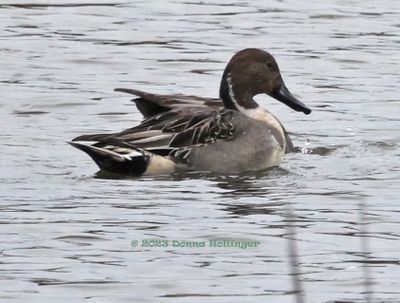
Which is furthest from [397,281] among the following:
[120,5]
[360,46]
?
[120,5]

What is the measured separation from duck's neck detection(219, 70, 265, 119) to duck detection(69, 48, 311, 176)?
0.04ft

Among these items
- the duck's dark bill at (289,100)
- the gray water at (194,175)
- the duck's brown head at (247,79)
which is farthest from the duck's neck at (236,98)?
the gray water at (194,175)

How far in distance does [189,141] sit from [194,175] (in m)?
0.24

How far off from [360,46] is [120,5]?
3.17 m

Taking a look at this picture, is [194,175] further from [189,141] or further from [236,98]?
[236,98]

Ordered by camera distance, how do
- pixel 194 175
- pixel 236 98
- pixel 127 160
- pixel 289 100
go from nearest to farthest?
pixel 127 160 → pixel 194 175 → pixel 236 98 → pixel 289 100

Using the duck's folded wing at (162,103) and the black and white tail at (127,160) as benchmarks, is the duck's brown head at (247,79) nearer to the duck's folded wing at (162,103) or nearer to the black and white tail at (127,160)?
the duck's folded wing at (162,103)

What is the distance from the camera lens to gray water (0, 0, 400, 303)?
28.7ft

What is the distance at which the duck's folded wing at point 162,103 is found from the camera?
1225cm

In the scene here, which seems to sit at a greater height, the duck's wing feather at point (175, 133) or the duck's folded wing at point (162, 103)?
the duck's folded wing at point (162, 103)

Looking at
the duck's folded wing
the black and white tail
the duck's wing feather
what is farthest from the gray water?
the duck's folded wing

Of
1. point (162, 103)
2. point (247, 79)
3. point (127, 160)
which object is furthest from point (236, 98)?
point (127, 160)

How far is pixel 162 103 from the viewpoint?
1226 centimetres

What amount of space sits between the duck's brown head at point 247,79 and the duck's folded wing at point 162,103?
144 mm
